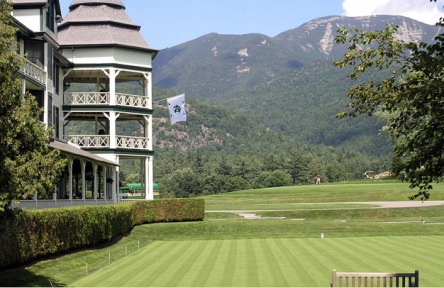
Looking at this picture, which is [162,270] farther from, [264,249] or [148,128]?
[148,128]

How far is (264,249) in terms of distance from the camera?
27562 mm

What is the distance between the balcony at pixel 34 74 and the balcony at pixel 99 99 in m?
10.2

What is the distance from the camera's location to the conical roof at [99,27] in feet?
145

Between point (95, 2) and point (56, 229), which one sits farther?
point (95, 2)

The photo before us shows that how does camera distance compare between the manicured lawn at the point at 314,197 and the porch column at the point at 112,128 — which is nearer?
the porch column at the point at 112,128

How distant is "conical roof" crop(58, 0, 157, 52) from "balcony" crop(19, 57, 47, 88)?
1116 centimetres

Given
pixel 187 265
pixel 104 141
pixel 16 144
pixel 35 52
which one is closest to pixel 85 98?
pixel 104 141

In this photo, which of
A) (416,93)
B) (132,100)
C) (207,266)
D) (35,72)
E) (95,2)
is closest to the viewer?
(416,93)

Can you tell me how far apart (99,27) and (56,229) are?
26.2 meters

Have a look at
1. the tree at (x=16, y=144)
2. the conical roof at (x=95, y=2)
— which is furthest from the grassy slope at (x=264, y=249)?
the conical roof at (x=95, y=2)

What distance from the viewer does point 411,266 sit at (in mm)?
21016

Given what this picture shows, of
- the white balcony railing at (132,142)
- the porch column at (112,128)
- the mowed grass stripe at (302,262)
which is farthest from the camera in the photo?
the white balcony railing at (132,142)

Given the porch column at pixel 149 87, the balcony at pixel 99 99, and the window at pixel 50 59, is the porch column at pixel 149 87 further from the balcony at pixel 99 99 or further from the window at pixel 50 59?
the window at pixel 50 59

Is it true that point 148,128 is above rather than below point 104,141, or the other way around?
above
